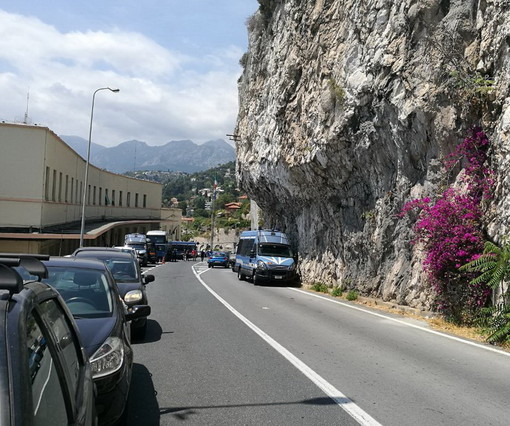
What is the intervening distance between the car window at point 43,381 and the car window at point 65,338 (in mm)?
214

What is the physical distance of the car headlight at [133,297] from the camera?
894 cm

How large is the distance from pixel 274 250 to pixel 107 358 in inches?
895

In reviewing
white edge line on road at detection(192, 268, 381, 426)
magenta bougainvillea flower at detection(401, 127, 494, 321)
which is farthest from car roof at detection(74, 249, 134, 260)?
magenta bougainvillea flower at detection(401, 127, 494, 321)

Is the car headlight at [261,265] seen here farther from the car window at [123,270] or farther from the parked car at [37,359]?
the parked car at [37,359]

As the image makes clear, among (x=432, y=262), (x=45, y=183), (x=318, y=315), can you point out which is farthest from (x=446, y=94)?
(x=45, y=183)

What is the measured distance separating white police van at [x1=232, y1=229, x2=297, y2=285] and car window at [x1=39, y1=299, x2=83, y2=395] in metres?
22.4

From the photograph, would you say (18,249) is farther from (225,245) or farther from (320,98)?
(225,245)

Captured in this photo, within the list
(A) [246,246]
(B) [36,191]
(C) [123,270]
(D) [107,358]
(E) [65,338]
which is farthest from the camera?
(B) [36,191]

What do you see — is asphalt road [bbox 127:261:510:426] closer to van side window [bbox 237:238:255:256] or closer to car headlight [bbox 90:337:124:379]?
car headlight [bbox 90:337:124:379]

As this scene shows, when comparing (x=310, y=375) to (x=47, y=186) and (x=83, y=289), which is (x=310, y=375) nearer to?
(x=83, y=289)

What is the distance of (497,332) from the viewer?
9.83m

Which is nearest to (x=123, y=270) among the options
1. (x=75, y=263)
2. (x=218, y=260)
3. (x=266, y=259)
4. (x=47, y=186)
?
(x=75, y=263)

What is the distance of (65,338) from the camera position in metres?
3.03

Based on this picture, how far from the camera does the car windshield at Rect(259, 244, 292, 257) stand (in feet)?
88.4
